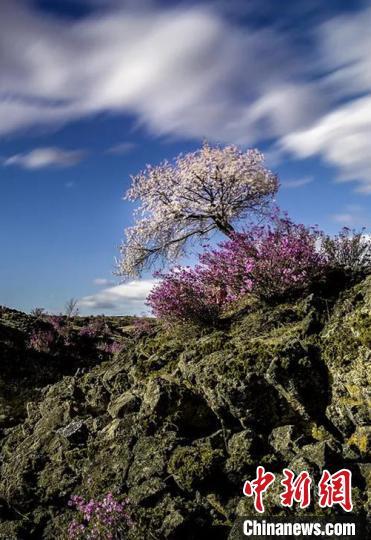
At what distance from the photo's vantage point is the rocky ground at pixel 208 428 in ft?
19.0

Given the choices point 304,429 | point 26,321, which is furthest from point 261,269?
point 26,321

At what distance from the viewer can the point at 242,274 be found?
34.0 feet

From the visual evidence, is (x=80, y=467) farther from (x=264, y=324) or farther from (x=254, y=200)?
(x=254, y=200)

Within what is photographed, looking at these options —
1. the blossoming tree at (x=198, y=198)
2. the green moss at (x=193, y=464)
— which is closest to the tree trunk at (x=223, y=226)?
the blossoming tree at (x=198, y=198)

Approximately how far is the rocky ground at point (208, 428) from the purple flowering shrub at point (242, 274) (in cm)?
83

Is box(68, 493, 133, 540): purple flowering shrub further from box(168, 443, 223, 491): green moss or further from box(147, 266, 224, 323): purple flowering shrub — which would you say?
box(147, 266, 224, 323): purple flowering shrub

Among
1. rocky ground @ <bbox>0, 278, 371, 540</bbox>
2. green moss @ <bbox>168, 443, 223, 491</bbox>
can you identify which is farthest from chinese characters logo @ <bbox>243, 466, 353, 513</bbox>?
green moss @ <bbox>168, 443, 223, 491</bbox>

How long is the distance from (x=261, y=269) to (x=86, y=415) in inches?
160

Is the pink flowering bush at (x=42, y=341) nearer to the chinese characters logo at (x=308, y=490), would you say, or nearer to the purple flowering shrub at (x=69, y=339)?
the purple flowering shrub at (x=69, y=339)

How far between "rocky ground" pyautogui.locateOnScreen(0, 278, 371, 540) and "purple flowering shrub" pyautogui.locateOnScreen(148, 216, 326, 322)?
0.83m

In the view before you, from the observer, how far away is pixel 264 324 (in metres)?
8.84

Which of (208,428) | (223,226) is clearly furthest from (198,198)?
(208,428)

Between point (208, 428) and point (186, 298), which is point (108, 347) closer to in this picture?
point (186, 298)

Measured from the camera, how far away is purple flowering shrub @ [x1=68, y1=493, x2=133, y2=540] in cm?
555
